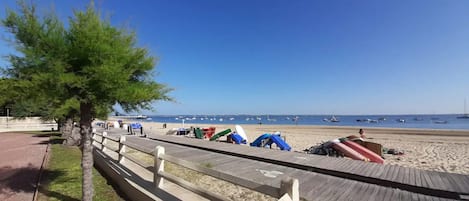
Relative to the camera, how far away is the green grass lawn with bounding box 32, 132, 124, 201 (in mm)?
5543

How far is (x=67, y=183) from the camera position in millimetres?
6523

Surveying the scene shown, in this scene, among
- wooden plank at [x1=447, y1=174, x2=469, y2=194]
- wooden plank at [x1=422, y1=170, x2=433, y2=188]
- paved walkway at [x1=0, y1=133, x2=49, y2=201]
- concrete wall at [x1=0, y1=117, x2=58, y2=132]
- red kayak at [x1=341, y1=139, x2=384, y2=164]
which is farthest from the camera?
concrete wall at [x1=0, y1=117, x2=58, y2=132]

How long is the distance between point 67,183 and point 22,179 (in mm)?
1625

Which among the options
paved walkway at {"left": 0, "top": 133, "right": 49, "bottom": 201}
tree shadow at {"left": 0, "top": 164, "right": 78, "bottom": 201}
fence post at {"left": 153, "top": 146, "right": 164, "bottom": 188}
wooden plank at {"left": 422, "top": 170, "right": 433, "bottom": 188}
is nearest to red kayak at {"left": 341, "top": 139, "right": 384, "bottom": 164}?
wooden plank at {"left": 422, "top": 170, "right": 433, "bottom": 188}

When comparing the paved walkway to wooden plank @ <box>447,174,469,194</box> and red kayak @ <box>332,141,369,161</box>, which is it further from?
red kayak @ <box>332,141,369,161</box>

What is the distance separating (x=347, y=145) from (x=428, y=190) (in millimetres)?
5065

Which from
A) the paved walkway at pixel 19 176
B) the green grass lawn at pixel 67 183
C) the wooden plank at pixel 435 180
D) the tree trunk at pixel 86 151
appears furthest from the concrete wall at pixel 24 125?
the wooden plank at pixel 435 180

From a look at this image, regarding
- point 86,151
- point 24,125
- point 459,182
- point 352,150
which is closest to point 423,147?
point 352,150

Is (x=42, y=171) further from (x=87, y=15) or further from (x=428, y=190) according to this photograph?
(x=428, y=190)

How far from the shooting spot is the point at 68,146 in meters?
12.9

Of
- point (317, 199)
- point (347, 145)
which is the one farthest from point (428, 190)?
point (347, 145)

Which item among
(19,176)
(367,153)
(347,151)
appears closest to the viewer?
(19,176)

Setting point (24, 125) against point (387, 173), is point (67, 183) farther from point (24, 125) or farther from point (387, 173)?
point (24, 125)

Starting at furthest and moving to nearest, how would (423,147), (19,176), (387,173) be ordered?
(423,147) → (19,176) → (387,173)
